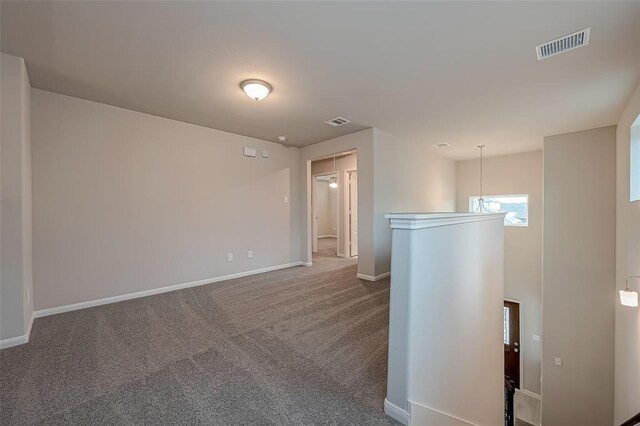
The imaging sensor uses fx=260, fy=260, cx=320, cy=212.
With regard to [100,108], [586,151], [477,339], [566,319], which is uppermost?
[100,108]

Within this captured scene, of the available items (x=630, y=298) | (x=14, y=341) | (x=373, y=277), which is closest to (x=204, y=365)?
(x=14, y=341)

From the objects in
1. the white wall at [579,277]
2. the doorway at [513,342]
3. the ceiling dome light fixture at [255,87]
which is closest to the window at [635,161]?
the white wall at [579,277]

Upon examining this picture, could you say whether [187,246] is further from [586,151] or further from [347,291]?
[586,151]

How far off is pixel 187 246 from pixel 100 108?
2097 millimetres

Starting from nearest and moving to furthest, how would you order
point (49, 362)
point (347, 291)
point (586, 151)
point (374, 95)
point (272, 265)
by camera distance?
point (49, 362)
point (374, 95)
point (347, 291)
point (586, 151)
point (272, 265)

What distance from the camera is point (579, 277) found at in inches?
172

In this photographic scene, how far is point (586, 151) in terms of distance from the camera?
439 centimetres

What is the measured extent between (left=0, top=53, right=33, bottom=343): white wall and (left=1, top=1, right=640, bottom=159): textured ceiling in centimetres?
29

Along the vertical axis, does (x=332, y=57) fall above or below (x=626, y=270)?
above

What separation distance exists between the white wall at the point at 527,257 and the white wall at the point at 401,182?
5.01ft

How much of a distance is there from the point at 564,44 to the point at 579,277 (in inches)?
161

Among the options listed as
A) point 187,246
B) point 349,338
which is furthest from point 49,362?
point 349,338

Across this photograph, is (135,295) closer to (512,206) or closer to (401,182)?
(401,182)

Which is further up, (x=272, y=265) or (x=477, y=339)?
(x=272, y=265)
